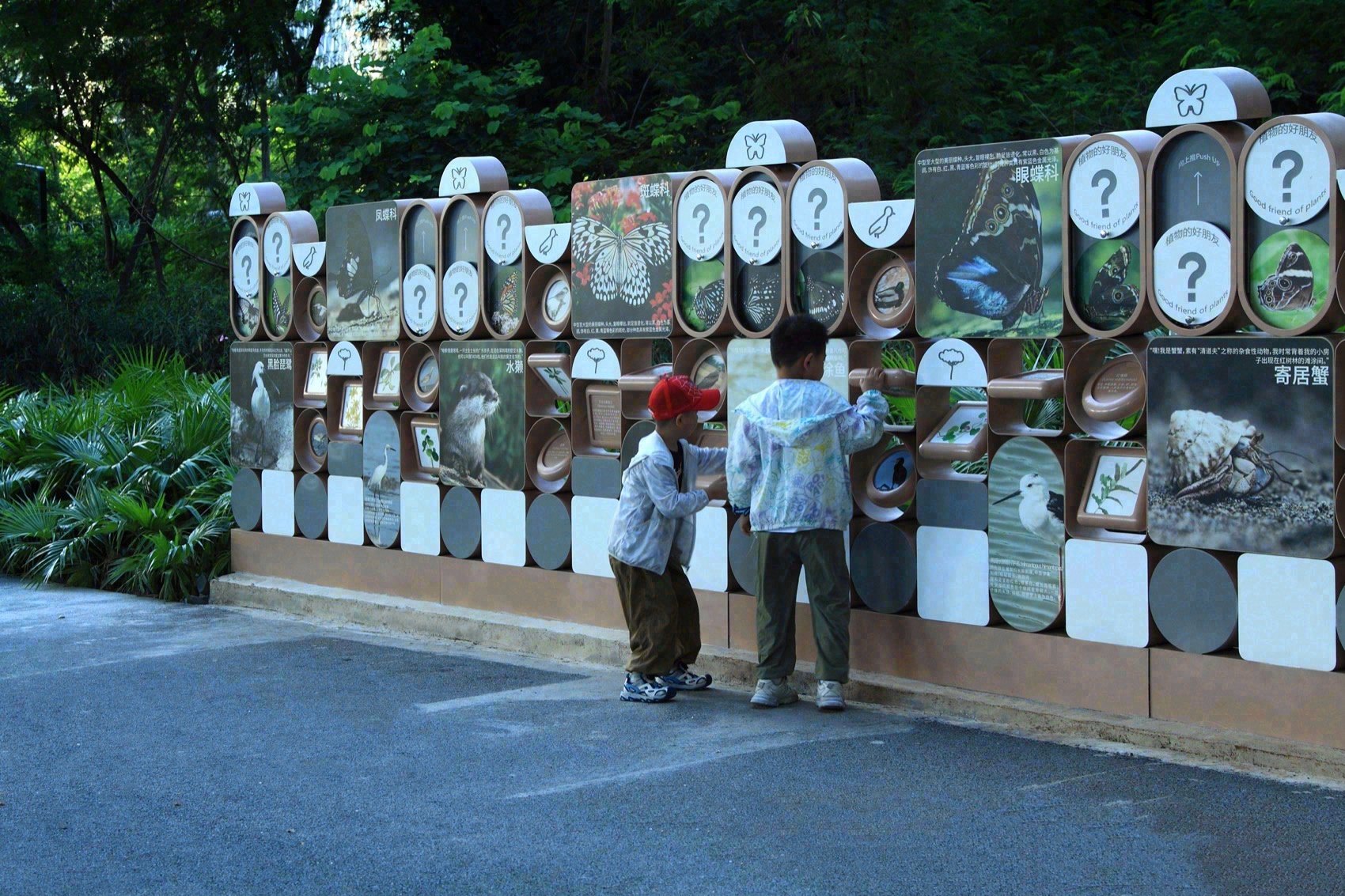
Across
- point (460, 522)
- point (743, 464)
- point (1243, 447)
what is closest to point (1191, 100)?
point (1243, 447)

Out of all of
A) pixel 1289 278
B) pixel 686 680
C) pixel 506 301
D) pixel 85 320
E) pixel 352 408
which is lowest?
pixel 686 680

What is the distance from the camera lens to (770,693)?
6590 mm

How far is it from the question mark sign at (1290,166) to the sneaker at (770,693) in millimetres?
2827

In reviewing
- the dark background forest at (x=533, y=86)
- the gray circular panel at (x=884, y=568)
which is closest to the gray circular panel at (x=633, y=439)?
the gray circular panel at (x=884, y=568)

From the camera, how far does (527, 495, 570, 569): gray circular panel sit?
812 centimetres

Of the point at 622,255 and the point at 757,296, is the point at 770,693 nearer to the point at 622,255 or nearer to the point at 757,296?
the point at 757,296

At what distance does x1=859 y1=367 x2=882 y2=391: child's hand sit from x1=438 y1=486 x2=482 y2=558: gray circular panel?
2.72 meters

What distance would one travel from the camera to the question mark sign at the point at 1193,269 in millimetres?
5699

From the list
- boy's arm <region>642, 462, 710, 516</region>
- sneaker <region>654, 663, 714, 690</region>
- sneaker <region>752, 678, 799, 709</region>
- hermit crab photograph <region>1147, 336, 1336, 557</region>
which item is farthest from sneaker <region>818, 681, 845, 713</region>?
hermit crab photograph <region>1147, 336, 1336, 557</region>

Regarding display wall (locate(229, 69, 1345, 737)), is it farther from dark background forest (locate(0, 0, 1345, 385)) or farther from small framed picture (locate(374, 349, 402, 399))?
dark background forest (locate(0, 0, 1345, 385))

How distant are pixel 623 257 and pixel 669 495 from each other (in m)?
1.57

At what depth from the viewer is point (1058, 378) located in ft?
20.2

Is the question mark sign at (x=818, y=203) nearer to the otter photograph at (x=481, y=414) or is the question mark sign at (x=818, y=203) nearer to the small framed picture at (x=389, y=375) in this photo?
the otter photograph at (x=481, y=414)

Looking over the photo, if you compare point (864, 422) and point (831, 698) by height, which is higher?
point (864, 422)
